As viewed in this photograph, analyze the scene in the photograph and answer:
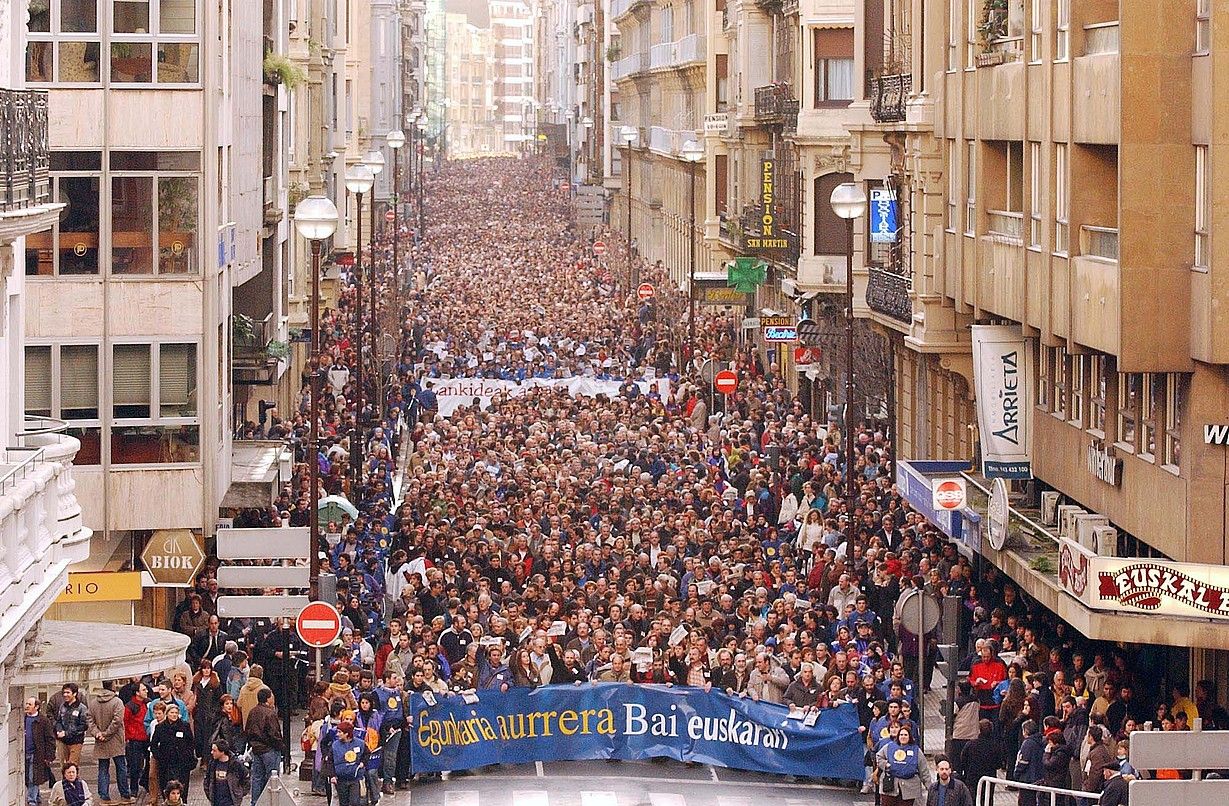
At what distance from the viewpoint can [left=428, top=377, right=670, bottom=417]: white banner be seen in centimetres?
5262

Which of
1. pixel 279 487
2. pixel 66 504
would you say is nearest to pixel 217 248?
pixel 279 487

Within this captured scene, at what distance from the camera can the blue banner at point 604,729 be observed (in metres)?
24.1

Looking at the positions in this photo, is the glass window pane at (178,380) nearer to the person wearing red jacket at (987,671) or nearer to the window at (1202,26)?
the person wearing red jacket at (987,671)

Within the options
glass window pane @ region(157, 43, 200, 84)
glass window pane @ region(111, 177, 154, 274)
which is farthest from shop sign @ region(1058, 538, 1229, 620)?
glass window pane @ region(157, 43, 200, 84)

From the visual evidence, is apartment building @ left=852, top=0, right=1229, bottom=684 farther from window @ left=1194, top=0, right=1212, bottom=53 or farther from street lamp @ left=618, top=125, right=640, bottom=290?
street lamp @ left=618, top=125, right=640, bottom=290

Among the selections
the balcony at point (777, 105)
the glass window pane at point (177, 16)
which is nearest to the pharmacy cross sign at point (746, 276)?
the balcony at point (777, 105)

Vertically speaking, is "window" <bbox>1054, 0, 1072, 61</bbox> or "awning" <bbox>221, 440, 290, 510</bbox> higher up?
"window" <bbox>1054, 0, 1072, 61</bbox>

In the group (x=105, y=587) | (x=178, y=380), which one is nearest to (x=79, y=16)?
(x=178, y=380)

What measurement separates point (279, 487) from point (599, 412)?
36.9ft

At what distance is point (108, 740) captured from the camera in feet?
76.9

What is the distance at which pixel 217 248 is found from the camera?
3222 centimetres

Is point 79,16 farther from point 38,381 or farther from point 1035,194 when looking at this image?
point 1035,194

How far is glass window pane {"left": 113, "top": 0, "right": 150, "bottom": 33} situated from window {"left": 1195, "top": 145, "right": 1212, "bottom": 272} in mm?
13331

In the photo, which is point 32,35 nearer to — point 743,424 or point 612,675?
point 612,675
